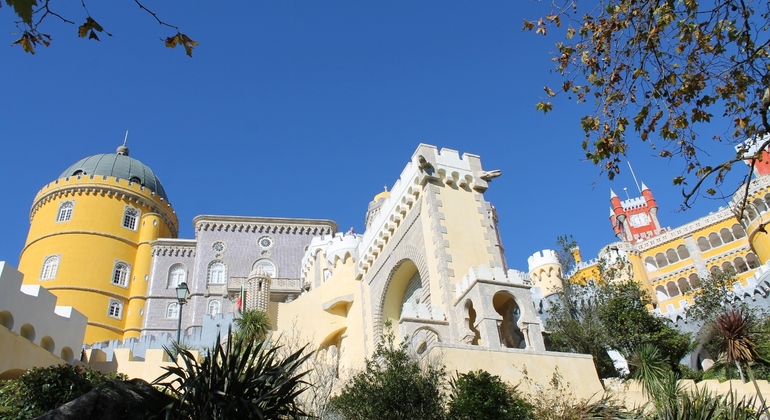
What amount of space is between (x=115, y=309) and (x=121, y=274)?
264 centimetres

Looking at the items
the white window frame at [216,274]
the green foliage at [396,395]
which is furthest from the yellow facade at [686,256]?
the green foliage at [396,395]

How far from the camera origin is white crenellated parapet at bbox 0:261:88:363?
17953 mm

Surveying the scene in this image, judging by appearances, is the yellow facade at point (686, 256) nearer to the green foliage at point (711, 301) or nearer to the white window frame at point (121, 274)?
the green foliage at point (711, 301)

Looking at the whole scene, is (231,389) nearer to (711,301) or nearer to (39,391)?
(39,391)

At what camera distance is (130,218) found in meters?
43.4

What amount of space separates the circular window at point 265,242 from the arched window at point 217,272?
3.02 meters

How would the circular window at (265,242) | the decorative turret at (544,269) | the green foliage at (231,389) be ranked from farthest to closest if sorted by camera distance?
the decorative turret at (544,269), the circular window at (265,242), the green foliage at (231,389)

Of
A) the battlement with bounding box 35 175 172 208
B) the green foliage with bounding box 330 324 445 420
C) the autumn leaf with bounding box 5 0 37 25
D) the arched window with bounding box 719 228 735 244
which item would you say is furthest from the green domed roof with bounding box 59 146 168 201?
the arched window with bounding box 719 228 735 244

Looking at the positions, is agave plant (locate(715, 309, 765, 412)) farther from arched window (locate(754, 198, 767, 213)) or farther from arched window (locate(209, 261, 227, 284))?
arched window (locate(754, 198, 767, 213))

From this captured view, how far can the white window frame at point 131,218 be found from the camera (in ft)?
141

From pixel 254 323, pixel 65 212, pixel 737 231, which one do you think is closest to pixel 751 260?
pixel 737 231

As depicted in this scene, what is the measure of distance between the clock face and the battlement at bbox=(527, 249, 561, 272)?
134 ft

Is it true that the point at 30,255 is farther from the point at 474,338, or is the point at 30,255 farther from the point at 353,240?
the point at 474,338

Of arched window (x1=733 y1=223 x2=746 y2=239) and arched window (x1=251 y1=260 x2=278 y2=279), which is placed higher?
arched window (x1=733 y1=223 x2=746 y2=239)
